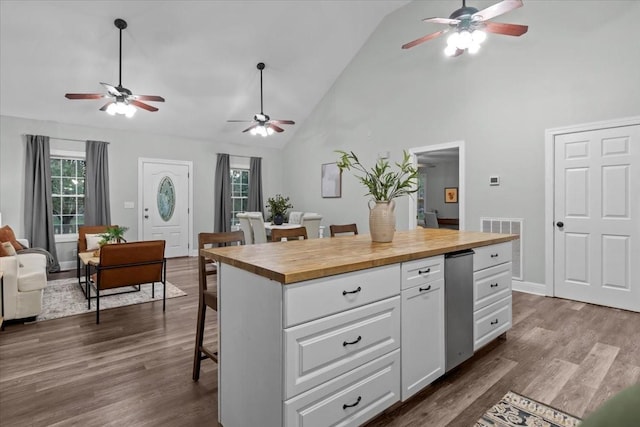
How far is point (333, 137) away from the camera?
7398 millimetres

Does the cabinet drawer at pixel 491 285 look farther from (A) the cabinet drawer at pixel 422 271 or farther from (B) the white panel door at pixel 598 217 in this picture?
(B) the white panel door at pixel 598 217

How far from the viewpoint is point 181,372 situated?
2.38m

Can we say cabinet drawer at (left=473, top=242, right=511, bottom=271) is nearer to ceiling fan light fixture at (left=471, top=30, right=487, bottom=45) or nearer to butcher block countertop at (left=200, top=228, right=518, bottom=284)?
butcher block countertop at (left=200, top=228, right=518, bottom=284)

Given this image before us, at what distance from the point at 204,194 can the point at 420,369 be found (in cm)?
680

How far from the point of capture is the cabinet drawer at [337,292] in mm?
1362

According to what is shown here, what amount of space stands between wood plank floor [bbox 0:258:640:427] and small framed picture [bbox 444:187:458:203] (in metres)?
6.05

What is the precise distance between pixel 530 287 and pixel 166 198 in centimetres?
678

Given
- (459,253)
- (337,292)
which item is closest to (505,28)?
(459,253)

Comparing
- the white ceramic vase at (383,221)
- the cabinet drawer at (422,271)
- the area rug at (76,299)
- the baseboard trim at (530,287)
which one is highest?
the white ceramic vase at (383,221)

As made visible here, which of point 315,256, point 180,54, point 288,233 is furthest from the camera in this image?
point 180,54

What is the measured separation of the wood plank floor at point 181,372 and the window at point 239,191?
4.95 meters

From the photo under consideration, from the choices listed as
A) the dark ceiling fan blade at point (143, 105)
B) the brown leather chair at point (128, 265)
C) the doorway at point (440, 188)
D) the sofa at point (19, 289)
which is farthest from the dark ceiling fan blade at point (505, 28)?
the doorway at point (440, 188)

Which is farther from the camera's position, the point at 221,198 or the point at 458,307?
the point at 221,198

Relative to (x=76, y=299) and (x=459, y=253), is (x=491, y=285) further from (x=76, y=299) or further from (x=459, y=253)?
(x=76, y=299)
